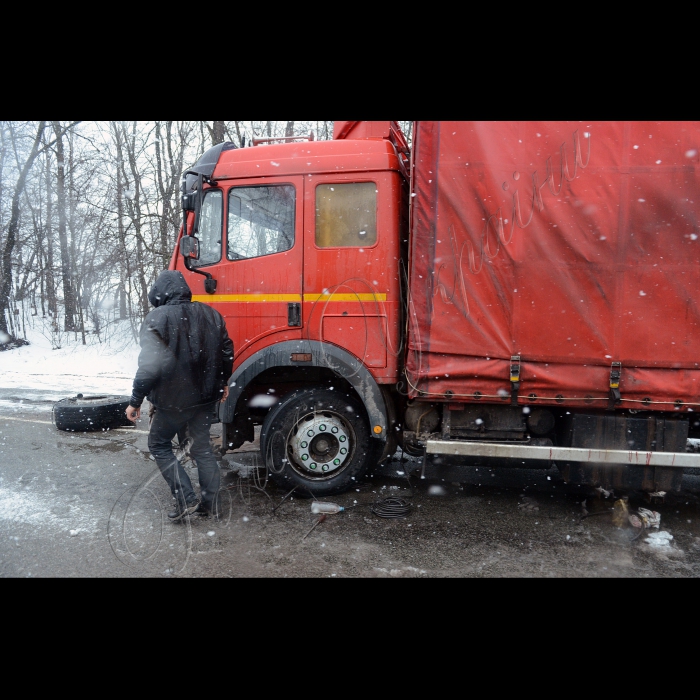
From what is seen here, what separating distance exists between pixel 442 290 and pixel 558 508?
2149mm

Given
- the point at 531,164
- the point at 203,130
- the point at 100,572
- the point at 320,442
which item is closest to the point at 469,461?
the point at 320,442

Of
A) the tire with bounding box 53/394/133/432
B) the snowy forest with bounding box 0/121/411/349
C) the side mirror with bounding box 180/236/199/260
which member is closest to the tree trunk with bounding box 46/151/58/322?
the snowy forest with bounding box 0/121/411/349

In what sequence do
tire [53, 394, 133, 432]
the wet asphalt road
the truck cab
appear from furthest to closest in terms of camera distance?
tire [53, 394, 133, 432], the truck cab, the wet asphalt road

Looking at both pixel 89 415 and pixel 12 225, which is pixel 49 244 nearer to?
pixel 12 225

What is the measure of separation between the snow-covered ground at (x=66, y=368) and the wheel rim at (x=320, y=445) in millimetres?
6013

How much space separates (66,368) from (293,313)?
1141cm

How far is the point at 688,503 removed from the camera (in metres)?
4.55

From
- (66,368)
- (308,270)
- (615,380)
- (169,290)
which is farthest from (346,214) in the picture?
(66,368)

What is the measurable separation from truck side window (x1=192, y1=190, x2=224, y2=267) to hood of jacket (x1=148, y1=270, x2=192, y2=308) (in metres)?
0.72

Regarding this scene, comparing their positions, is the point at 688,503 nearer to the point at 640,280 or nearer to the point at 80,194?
the point at 640,280

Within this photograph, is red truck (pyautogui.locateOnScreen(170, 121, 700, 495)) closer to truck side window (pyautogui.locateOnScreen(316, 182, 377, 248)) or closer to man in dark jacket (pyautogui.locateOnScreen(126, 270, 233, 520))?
truck side window (pyautogui.locateOnScreen(316, 182, 377, 248))

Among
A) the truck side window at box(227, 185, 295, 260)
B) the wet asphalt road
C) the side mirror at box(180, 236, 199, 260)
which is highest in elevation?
the truck side window at box(227, 185, 295, 260)

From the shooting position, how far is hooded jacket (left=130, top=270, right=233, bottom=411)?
Result: 12.7ft

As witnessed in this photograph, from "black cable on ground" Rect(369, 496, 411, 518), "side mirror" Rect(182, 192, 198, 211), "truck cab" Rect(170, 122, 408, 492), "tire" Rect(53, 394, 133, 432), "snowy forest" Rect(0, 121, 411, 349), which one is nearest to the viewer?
"black cable on ground" Rect(369, 496, 411, 518)
